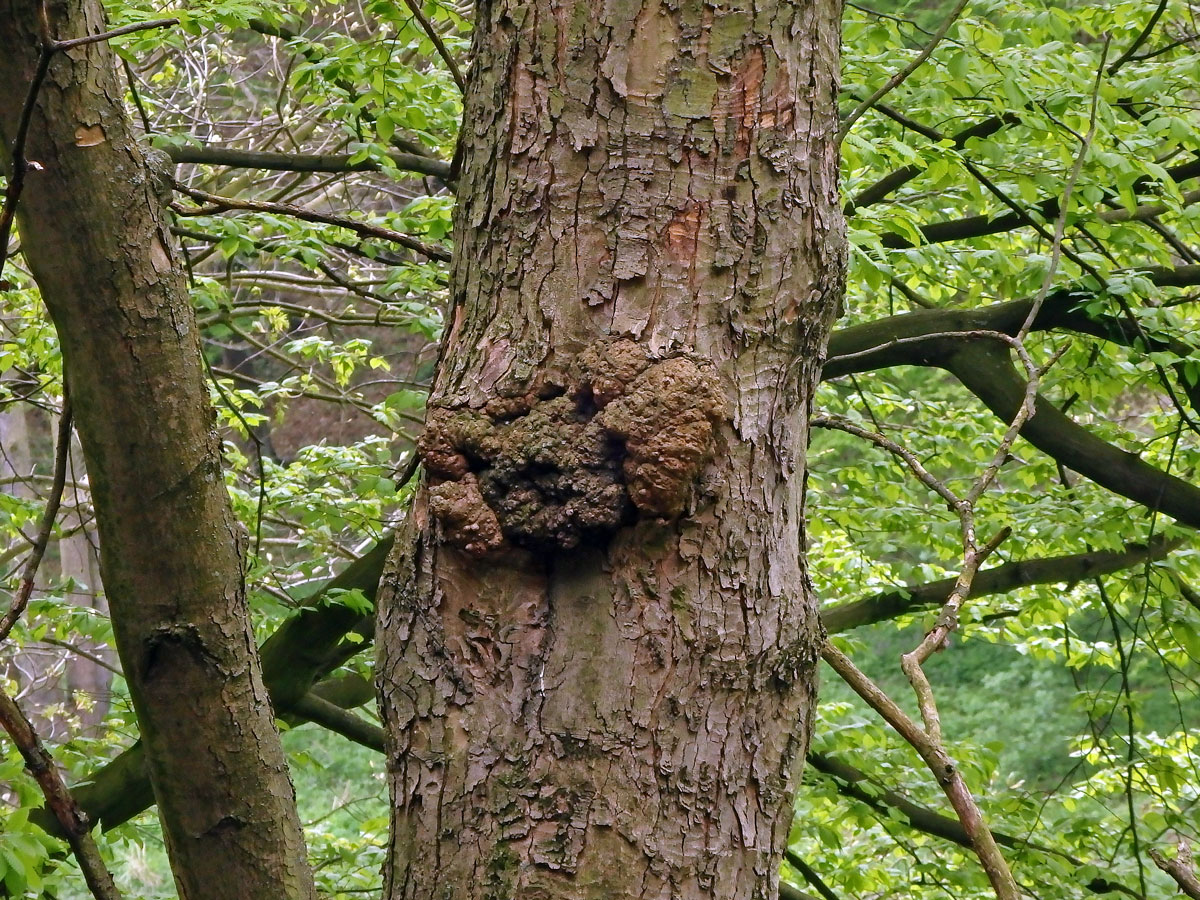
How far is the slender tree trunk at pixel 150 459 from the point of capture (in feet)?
5.05

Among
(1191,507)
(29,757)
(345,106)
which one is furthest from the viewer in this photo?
(345,106)

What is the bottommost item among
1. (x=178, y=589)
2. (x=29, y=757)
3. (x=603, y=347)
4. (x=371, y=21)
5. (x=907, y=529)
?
(x=29, y=757)

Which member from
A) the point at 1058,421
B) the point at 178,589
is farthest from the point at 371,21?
the point at 178,589

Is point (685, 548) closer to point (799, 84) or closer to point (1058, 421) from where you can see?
point (799, 84)

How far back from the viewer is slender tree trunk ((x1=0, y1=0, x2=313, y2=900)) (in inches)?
60.6

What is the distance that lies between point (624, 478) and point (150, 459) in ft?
2.45

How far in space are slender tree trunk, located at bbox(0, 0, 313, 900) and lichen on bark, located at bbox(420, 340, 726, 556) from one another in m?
0.52

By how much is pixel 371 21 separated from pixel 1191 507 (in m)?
6.71

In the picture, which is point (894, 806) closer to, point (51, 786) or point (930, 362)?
point (930, 362)

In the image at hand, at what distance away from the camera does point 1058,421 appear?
371 cm

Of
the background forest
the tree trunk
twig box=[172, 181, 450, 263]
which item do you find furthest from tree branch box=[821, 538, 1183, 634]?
the tree trunk

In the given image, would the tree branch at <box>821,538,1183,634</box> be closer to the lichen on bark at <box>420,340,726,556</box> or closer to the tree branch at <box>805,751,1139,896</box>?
the tree branch at <box>805,751,1139,896</box>

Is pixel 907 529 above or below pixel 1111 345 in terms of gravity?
below

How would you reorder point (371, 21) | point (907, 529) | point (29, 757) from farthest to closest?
point (371, 21), point (907, 529), point (29, 757)
